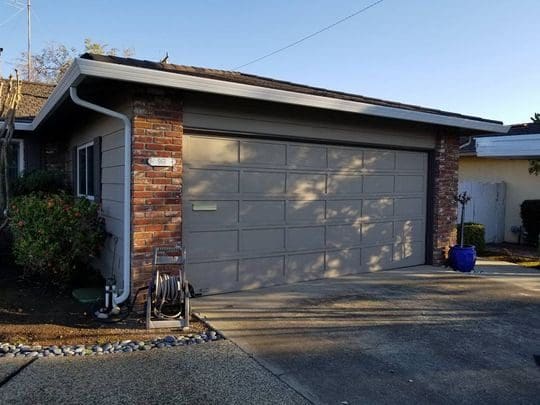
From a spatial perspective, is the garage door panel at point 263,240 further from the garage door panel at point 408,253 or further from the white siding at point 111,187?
the garage door panel at point 408,253

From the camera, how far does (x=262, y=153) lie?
6.84m

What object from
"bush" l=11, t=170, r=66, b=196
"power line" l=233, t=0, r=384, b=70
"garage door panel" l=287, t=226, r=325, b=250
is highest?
"power line" l=233, t=0, r=384, b=70

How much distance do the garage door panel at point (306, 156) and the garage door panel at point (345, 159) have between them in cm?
18

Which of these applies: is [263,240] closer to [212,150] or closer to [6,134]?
[212,150]

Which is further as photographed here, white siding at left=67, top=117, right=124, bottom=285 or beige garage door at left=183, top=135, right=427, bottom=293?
beige garage door at left=183, top=135, right=427, bottom=293

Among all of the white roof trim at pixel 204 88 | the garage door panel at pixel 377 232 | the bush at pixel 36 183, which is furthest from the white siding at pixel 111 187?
the garage door panel at pixel 377 232

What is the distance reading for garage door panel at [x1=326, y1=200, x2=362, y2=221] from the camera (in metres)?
7.73

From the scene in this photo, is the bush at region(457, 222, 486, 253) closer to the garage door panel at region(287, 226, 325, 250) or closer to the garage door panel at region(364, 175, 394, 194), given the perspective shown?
the garage door panel at region(364, 175, 394, 194)

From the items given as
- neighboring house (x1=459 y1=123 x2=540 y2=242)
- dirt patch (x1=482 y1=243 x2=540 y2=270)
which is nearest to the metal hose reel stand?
dirt patch (x1=482 y1=243 x2=540 y2=270)

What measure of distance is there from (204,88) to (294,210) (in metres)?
2.58

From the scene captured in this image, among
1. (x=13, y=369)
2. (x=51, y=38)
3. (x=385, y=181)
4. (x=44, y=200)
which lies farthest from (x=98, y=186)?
(x=51, y=38)

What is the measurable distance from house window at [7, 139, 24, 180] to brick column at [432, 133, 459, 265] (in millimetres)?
8903

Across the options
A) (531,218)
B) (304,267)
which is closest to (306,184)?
(304,267)

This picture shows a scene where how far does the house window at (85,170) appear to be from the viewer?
8.05 m
